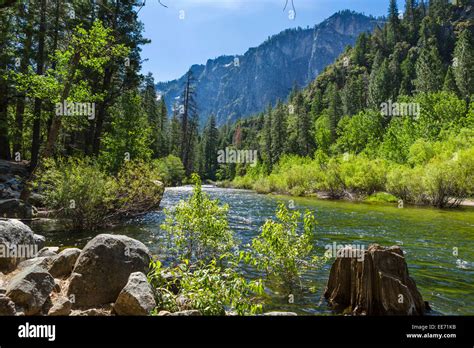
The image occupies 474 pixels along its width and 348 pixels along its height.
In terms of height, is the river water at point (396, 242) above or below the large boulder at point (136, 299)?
below

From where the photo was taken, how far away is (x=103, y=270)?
26.9ft

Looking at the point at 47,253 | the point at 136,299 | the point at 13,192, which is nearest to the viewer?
the point at 136,299

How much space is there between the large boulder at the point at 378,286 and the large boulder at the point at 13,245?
8549 millimetres

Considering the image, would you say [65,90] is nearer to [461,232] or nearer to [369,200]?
[461,232]

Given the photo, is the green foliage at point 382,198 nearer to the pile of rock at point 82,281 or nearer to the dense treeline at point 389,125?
the dense treeline at point 389,125

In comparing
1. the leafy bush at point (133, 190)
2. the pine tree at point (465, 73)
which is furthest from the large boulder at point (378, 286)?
the pine tree at point (465, 73)

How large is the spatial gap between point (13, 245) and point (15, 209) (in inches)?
363

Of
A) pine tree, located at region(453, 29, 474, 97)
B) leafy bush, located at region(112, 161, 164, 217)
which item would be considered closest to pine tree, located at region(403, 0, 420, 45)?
pine tree, located at region(453, 29, 474, 97)

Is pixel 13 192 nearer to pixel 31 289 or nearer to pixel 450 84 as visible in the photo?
pixel 31 289

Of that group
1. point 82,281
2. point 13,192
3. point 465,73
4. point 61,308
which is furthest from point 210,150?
point 61,308

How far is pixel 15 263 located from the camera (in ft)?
29.8

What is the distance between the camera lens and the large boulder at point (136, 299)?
644 centimetres

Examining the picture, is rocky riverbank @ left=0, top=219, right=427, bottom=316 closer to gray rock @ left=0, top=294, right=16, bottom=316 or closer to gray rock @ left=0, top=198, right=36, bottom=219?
gray rock @ left=0, top=294, right=16, bottom=316
